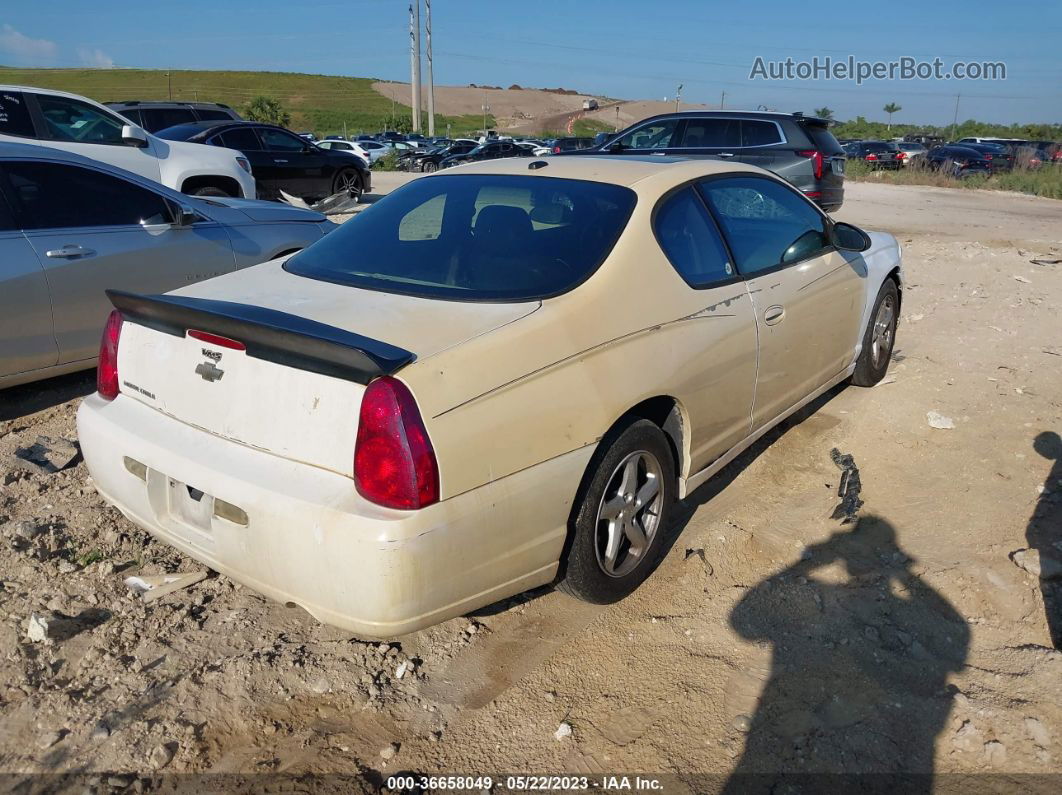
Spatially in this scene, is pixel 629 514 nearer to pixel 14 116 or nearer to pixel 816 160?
pixel 14 116

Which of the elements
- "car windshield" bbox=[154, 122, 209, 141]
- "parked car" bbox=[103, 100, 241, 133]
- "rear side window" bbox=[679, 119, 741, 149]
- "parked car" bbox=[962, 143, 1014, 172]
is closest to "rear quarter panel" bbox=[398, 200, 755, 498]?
"rear side window" bbox=[679, 119, 741, 149]

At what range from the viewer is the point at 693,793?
233 centimetres

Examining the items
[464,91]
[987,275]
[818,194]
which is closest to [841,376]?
[987,275]

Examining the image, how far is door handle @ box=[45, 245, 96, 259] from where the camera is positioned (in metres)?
4.75

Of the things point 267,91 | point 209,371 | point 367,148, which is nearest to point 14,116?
point 209,371

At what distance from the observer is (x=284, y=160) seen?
15234 mm

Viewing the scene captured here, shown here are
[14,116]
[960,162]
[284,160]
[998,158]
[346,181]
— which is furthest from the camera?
[960,162]

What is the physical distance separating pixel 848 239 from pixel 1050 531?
174 centimetres

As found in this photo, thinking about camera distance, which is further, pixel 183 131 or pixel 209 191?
pixel 183 131

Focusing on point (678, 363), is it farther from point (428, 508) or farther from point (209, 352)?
point (209, 352)

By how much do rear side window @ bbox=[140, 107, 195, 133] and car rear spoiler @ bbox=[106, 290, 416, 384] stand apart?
14421 mm

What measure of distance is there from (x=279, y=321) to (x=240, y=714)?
4.05 feet

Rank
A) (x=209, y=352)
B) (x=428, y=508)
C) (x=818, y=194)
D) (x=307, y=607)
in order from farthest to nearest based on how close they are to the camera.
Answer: (x=818, y=194) < (x=209, y=352) < (x=307, y=607) < (x=428, y=508)

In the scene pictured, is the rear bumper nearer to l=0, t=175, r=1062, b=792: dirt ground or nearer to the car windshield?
l=0, t=175, r=1062, b=792: dirt ground
